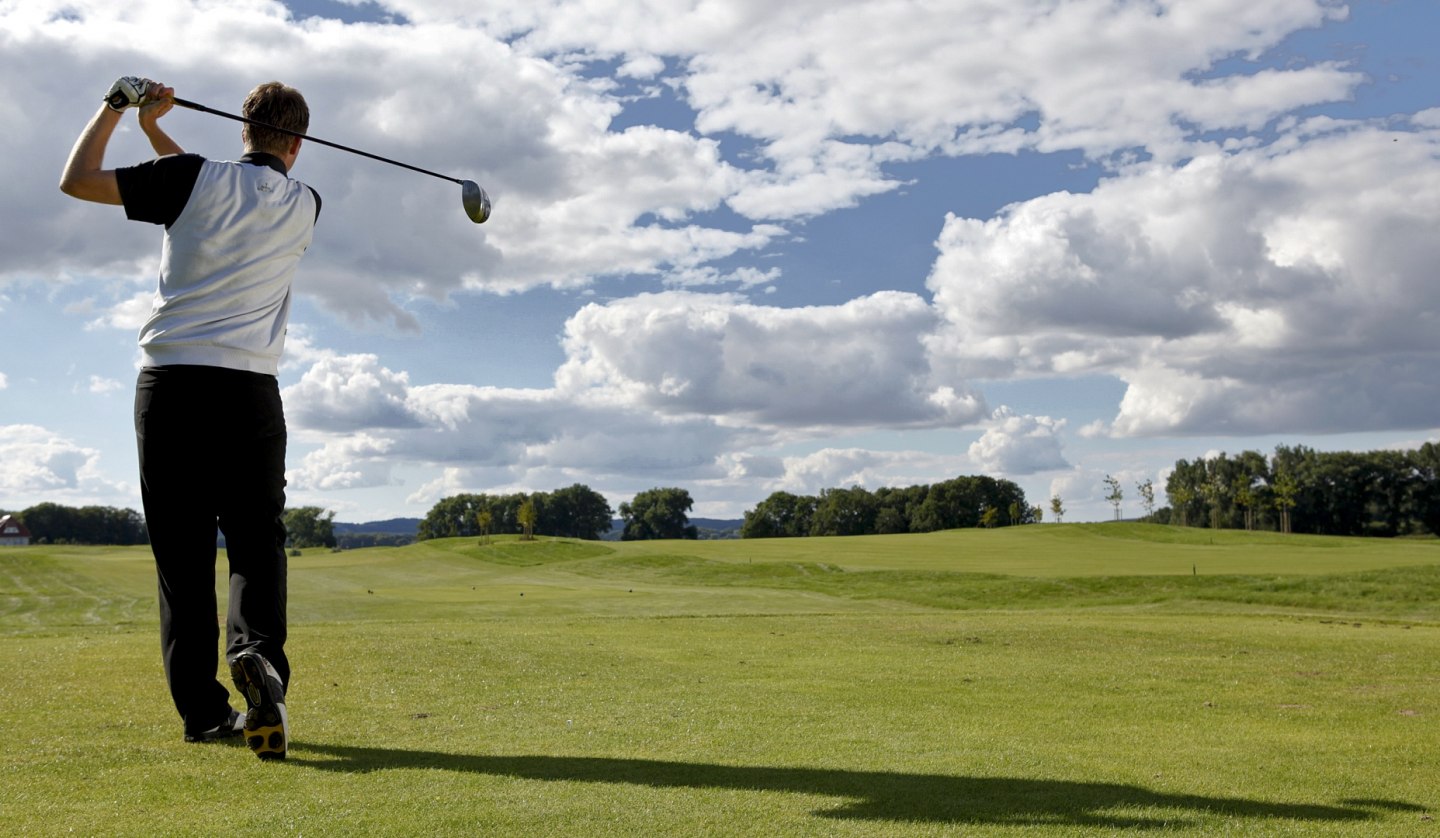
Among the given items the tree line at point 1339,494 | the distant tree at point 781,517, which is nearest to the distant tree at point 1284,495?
the tree line at point 1339,494

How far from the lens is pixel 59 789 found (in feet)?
13.4

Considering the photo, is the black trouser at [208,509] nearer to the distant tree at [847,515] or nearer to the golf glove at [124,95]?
the golf glove at [124,95]

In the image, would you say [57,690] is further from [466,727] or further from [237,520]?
[466,727]

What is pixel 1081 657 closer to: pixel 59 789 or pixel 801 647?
pixel 801 647

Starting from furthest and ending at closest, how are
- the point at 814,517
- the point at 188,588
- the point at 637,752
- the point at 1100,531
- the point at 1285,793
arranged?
the point at 814,517
the point at 1100,531
the point at 188,588
the point at 637,752
the point at 1285,793

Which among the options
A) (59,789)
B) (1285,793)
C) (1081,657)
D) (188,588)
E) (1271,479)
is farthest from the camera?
(1271,479)

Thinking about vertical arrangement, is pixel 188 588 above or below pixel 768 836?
Result: above

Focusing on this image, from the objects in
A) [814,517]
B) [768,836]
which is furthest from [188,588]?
[814,517]

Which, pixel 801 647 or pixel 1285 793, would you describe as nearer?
pixel 1285 793

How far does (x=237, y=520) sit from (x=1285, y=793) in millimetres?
4615

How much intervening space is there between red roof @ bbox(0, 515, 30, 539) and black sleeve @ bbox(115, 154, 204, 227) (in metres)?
157

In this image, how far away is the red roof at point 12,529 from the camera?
13925 centimetres

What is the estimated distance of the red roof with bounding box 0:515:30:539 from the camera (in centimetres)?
13925

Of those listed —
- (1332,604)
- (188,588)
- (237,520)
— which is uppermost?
(237,520)
